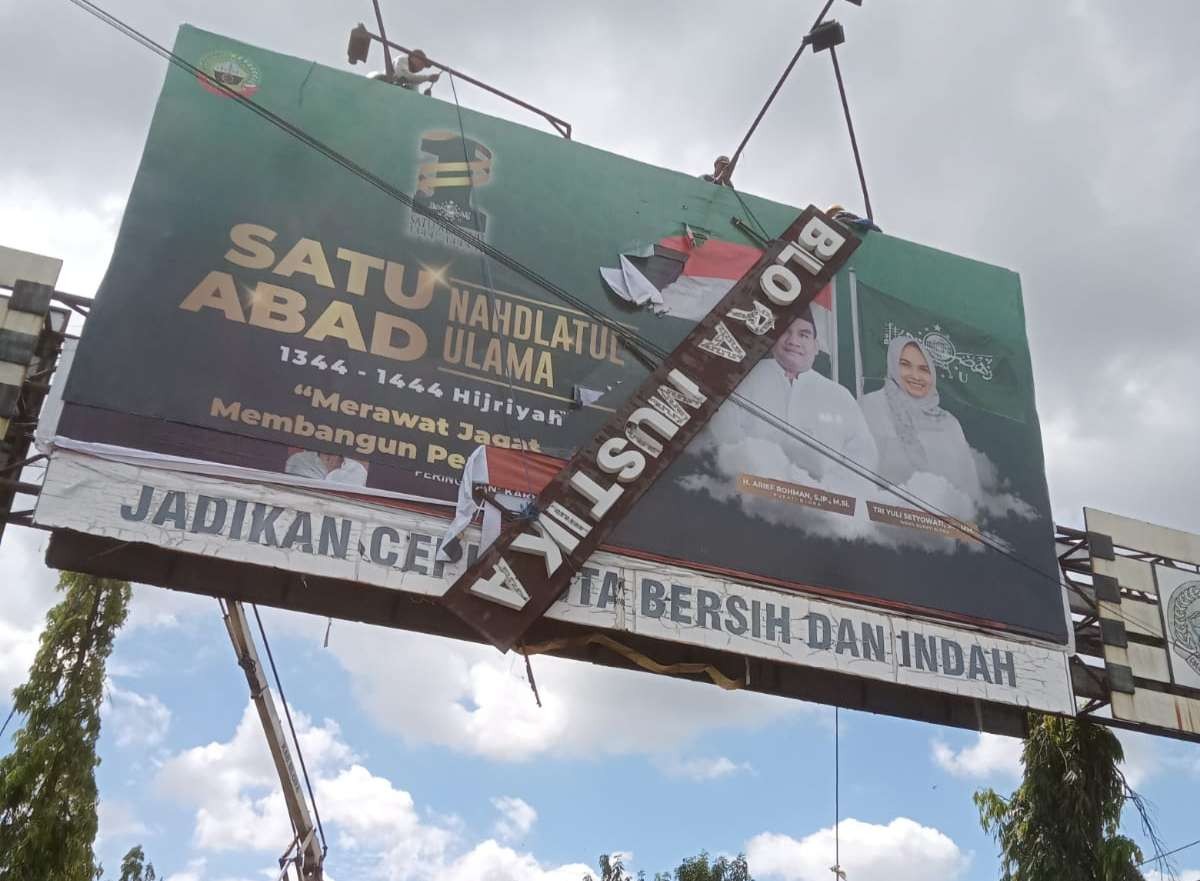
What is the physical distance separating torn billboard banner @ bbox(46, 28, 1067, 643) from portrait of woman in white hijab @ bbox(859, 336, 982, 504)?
31mm

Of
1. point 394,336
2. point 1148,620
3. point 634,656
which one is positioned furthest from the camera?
point 1148,620

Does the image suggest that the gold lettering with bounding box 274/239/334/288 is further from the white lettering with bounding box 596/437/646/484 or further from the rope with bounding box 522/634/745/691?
the rope with bounding box 522/634/745/691

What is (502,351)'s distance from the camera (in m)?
11.7

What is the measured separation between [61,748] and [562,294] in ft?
24.9

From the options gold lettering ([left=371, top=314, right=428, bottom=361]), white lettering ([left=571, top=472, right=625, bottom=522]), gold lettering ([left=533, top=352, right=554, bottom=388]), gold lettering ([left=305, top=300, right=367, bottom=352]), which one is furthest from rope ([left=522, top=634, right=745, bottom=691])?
gold lettering ([left=305, top=300, right=367, bottom=352])

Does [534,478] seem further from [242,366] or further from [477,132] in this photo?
[477,132]

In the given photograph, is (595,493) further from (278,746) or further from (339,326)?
(278,746)

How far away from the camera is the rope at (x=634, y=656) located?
1079 cm

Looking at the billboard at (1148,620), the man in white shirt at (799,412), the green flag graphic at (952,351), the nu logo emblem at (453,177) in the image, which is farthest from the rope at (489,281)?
the billboard at (1148,620)

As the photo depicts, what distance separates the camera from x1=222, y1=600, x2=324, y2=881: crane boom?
13164 mm

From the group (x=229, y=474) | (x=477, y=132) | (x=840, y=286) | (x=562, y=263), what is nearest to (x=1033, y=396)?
(x=840, y=286)

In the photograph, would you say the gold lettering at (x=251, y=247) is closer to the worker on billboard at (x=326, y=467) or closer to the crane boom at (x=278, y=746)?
the worker on billboard at (x=326, y=467)

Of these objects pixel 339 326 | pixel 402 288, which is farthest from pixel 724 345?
pixel 339 326

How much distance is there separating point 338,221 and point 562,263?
2374 millimetres
